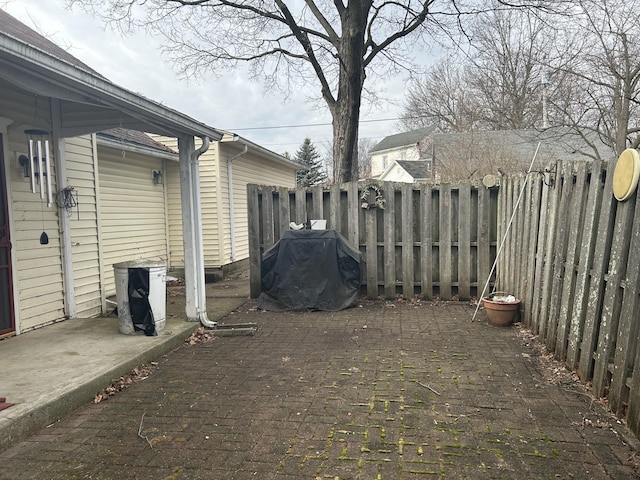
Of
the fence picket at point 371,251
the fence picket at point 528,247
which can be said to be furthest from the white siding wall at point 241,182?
the fence picket at point 371,251

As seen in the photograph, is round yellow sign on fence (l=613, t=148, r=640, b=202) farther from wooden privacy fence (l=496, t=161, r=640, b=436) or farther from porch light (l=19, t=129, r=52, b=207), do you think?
porch light (l=19, t=129, r=52, b=207)

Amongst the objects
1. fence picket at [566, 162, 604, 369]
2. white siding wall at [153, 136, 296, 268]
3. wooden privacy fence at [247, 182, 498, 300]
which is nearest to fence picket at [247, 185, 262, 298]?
wooden privacy fence at [247, 182, 498, 300]

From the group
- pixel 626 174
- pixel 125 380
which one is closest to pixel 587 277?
pixel 626 174

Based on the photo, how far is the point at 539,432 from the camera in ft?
9.09

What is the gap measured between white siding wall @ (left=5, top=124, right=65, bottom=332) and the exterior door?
73 mm

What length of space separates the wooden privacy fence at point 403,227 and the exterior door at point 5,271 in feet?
11.5

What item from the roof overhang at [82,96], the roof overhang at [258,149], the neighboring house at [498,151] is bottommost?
the roof overhang at [82,96]

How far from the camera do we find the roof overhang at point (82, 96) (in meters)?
2.93

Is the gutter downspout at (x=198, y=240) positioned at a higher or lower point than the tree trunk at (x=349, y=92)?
lower

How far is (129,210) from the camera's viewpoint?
332 inches

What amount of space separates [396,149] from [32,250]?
39881mm

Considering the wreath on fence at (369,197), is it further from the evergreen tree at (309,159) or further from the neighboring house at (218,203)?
the evergreen tree at (309,159)

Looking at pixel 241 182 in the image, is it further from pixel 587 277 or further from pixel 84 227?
pixel 587 277

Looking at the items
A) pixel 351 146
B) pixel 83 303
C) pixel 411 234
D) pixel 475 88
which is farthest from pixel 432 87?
pixel 83 303
